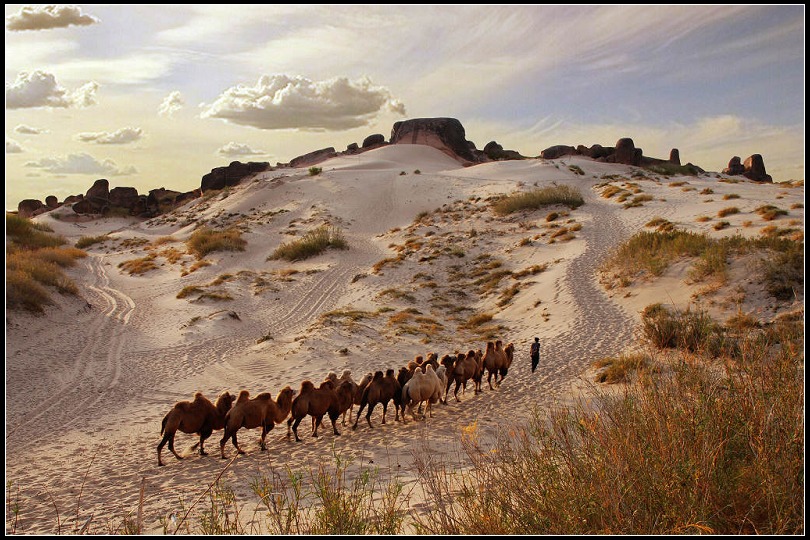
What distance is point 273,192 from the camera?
204 feet

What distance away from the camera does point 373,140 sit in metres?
108

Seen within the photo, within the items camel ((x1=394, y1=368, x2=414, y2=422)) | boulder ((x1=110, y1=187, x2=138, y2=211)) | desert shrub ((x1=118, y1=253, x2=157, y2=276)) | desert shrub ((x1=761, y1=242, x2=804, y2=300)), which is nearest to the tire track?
camel ((x1=394, y1=368, x2=414, y2=422))

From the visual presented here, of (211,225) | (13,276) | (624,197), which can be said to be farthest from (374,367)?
(211,225)

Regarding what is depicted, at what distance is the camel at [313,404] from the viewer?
9.65 m

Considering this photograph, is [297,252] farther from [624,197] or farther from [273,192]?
[273,192]

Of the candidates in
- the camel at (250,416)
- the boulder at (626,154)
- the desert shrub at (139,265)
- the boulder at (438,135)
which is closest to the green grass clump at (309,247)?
the desert shrub at (139,265)

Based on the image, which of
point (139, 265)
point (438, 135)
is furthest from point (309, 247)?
point (438, 135)

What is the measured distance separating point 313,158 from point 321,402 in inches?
3634

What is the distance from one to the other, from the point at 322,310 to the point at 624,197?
87.6 ft

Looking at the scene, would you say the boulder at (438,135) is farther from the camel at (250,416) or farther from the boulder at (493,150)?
the camel at (250,416)

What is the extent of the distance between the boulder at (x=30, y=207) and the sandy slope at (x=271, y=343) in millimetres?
53047

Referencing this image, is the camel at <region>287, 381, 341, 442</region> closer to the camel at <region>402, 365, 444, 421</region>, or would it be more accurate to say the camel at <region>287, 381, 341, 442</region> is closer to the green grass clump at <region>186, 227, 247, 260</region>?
the camel at <region>402, 365, 444, 421</region>

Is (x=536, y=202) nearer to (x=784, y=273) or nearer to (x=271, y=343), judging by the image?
(x=784, y=273)

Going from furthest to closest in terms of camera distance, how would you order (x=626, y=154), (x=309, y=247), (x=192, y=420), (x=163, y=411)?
1. (x=626, y=154)
2. (x=309, y=247)
3. (x=163, y=411)
4. (x=192, y=420)
